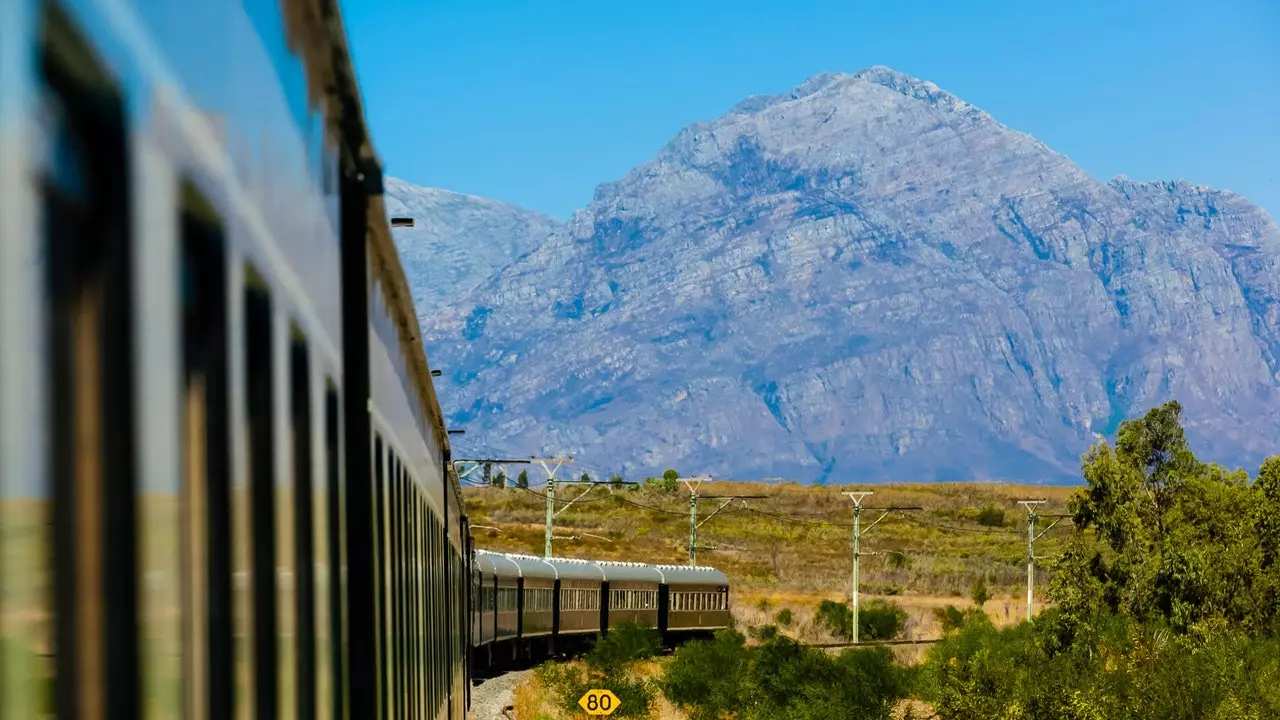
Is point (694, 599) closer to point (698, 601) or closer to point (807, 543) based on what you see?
point (698, 601)

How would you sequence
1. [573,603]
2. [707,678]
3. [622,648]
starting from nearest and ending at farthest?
[707,678], [622,648], [573,603]

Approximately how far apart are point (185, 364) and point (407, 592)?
4.02m

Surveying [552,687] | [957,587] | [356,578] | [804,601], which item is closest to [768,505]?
[957,587]

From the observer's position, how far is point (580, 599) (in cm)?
4822

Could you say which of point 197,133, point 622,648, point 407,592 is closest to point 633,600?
point 622,648

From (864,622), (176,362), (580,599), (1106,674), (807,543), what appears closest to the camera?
(176,362)

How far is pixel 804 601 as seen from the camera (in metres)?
80.2

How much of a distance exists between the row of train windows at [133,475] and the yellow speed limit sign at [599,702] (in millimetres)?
23062

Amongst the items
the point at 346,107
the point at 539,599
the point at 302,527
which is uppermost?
the point at 346,107

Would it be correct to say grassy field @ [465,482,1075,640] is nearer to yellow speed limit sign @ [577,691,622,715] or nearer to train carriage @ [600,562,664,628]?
train carriage @ [600,562,664,628]

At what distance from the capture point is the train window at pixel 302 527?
2.90 m

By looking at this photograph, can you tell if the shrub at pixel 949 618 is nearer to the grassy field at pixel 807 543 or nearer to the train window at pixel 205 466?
the grassy field at pixel 807 543

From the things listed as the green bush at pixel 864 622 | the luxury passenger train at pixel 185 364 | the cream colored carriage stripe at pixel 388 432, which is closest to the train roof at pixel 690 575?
the green bush at pixel 864 622

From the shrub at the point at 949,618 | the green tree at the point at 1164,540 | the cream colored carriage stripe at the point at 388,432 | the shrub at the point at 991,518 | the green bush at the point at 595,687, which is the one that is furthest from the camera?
the shrub at the point at 991,518
